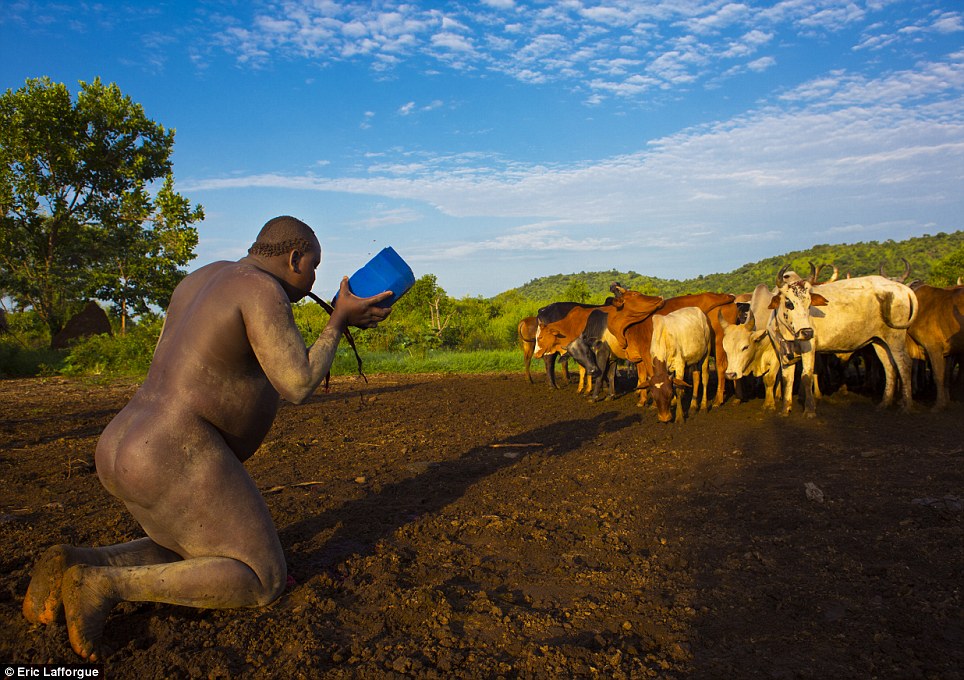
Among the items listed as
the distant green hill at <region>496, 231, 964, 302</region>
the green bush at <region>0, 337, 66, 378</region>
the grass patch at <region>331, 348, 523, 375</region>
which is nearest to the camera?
the green bush at <region>0, 337, 66, 378</region>

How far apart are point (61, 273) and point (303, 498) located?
18897 mm

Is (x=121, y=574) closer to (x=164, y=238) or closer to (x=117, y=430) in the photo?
(x=117, y=430)

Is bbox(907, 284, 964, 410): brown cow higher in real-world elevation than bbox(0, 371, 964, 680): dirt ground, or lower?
higher

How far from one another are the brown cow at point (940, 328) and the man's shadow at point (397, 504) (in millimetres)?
4920

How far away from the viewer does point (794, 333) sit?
9.33 metres

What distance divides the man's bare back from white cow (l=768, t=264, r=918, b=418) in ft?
25.4

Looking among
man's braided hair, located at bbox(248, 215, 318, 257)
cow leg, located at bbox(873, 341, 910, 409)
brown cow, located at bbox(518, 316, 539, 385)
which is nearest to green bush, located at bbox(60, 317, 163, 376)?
brown cow, located at bbox(518, 316, 539, 385)

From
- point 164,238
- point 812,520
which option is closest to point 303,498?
point 812,520

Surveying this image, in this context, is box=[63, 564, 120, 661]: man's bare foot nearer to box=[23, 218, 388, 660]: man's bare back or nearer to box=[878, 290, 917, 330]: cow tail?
box=[23, 218, 388, 660]: man's bare back

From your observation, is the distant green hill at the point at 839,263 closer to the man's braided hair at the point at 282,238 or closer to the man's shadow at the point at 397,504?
the man's shadow at the point at 397,504

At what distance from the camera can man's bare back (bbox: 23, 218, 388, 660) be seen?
3.08 metres

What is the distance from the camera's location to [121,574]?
9.80ft

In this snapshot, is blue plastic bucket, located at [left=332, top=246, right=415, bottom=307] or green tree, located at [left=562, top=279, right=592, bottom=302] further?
green tree, located at [left=562, top=279, right=592, bottom=302]

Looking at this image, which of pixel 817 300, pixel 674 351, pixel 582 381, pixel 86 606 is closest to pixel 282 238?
pixel 86 606
